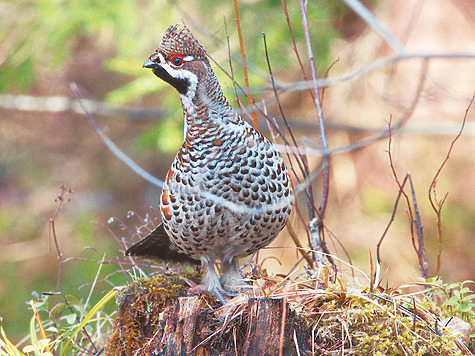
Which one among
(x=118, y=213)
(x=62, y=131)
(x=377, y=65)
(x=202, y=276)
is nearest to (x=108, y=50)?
(x=62, y=131)

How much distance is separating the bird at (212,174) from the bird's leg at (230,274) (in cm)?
15

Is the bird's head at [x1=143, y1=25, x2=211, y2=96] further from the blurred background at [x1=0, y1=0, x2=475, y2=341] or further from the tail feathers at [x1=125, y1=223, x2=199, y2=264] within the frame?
the blurred background at [x1=0, y1=0, x2=475, y2=341]

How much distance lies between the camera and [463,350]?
7.46 ft

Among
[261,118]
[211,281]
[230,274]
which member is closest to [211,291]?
[211,281]

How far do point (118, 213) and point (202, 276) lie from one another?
5691mm

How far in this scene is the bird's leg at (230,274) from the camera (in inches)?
108

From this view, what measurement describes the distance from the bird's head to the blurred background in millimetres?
1996

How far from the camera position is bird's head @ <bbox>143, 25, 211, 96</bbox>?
2467 mm

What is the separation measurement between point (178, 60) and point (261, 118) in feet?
13.3

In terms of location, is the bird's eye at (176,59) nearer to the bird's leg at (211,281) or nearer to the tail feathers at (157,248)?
the tail feathers at (157,248)

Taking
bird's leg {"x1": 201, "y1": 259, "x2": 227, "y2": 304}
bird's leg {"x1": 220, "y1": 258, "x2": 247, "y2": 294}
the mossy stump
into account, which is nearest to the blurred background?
bird's leg {"x1": 220, "y1": 258, "x2": 247, "y2": 294}

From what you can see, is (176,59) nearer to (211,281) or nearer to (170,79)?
(170,79)

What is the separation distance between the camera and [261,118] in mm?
6473

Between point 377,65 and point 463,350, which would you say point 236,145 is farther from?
point 463,350
